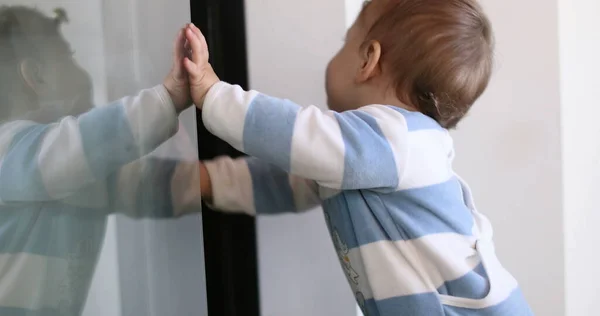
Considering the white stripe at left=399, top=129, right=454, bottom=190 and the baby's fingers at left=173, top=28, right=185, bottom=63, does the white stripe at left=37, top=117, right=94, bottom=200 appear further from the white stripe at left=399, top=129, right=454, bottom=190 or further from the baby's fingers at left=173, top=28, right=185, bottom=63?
the white stripe at left=399, top=129, right=454, bottom=190

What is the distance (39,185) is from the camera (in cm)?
35

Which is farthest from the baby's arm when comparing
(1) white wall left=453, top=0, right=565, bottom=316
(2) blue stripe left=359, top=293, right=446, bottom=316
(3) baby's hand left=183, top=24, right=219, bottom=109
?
(1) white wall left=453, top=0, right=565, bottom=316

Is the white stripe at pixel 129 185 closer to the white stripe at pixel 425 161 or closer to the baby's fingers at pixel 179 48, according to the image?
the baby's fingers at pixel 179 48

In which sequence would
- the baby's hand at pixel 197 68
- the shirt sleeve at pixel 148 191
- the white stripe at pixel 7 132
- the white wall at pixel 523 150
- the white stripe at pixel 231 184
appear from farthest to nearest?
the white wall at pixel 523 150
the white stripe at pixel 231 184
the baby's hand at pixel 197 68
the shirt sleeve at pixel 148 191
the white stripe at pixel 7 132

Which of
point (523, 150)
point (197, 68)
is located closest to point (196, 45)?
point (197, 68)

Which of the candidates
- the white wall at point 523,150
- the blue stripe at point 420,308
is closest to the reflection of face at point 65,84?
the blue stripe at point 420,308

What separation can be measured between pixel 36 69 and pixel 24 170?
0.22 ft

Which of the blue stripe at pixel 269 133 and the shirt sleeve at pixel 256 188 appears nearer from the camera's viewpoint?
the blue stripe at pixel 269 133

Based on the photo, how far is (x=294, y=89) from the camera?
0.70m

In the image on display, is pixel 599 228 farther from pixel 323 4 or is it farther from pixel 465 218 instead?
pixel 323 4

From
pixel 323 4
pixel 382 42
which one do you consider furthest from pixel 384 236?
pixel 323 4

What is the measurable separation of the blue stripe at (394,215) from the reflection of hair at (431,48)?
11cm

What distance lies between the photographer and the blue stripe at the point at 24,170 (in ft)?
1.05

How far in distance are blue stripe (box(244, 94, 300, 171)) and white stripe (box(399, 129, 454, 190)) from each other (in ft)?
0.40
